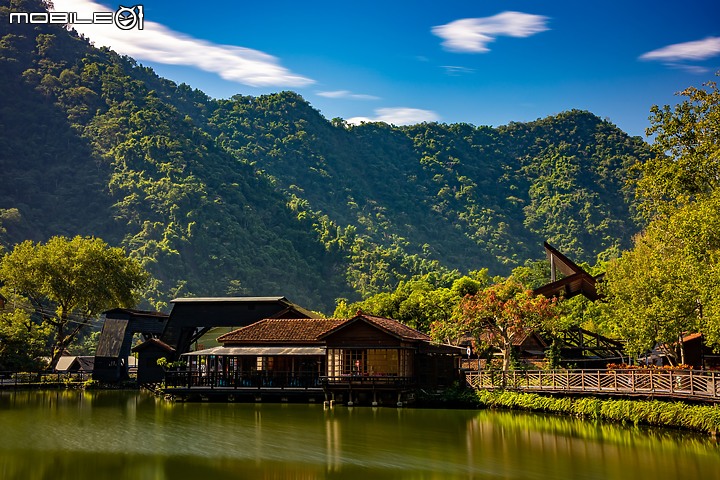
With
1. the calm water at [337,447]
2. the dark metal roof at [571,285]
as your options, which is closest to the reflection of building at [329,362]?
the calm water at [337,447]

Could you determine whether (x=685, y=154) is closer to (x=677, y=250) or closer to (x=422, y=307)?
(x=677, y=250)

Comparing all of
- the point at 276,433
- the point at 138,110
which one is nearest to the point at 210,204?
the point at 138,110

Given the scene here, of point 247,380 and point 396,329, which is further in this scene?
point 247,380

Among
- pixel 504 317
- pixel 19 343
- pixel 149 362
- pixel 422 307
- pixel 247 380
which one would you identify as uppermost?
pixel 422 307

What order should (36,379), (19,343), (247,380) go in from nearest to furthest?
(247,380)
(19,343)
(36,379)

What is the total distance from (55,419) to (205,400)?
44.3 feet

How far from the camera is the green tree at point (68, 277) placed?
3031 inches

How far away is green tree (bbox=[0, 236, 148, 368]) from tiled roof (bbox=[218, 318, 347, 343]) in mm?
31259

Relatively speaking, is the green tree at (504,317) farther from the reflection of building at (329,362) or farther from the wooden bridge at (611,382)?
the reflection of building at (329,362)

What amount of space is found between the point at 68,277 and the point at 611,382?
55.9 m

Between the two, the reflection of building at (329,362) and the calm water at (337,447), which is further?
the reflection of building at (329,362)

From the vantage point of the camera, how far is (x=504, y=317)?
45.5 metres

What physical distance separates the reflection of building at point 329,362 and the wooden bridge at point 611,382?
3302mm

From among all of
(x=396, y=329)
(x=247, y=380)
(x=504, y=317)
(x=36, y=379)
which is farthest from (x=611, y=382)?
(x=36, y=379)
